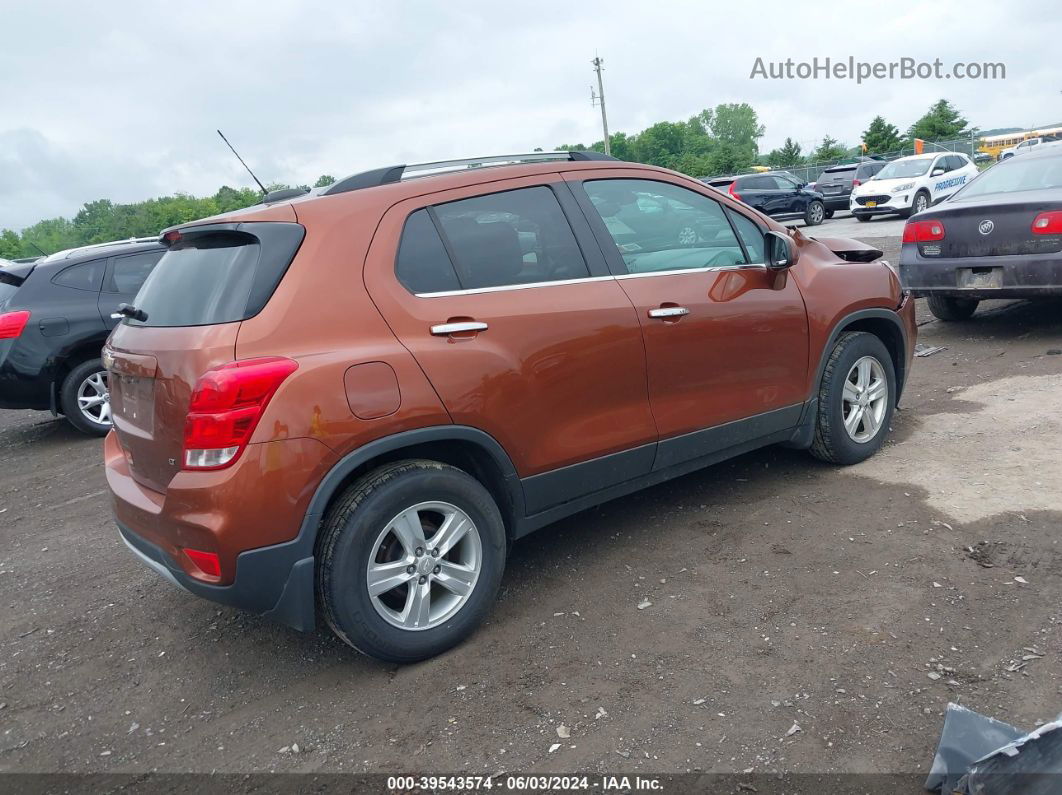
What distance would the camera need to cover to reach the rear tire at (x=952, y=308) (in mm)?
8383

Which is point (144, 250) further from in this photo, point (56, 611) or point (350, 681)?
point (350, 681)

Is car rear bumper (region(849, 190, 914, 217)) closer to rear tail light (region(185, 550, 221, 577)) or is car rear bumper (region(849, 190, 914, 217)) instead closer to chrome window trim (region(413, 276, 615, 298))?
chrome window trim (region(413, 276, 615, 298))

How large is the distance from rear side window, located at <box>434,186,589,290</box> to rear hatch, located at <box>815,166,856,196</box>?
25.5 meters

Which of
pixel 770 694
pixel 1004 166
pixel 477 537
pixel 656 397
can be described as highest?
pixel 1004 166

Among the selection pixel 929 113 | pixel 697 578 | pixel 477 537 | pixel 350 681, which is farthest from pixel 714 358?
pixel 929 113

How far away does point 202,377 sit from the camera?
9.52 feet

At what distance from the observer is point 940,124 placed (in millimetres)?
48906

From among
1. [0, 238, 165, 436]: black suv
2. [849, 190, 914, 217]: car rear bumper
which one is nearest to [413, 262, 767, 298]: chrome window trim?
[0, 238, 165, 436]: black suv

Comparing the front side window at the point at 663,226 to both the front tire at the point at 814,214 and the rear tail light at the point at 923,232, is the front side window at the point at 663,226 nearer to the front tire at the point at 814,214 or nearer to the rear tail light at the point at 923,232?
the rear tail light at the point at 923,232

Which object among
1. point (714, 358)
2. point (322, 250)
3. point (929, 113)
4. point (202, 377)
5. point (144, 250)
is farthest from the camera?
point (929, 113)

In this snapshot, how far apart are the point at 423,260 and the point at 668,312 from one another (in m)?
1.18

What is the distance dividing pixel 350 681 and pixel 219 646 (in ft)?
2.49

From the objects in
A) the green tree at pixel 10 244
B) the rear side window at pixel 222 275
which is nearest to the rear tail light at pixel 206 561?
the rear side window at pixel 222 275

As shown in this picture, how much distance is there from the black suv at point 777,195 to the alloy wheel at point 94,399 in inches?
757
